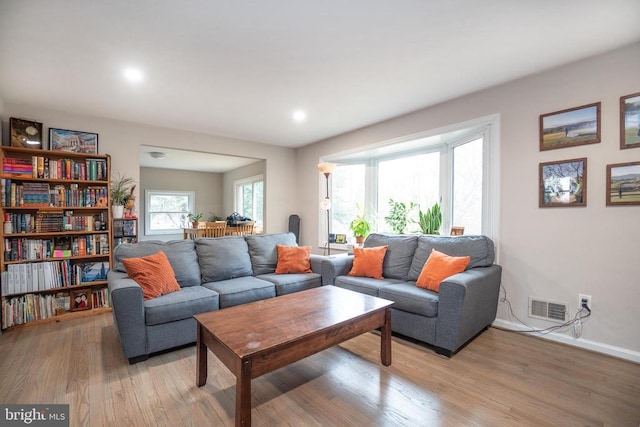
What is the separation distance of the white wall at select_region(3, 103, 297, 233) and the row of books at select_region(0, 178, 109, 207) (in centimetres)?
46

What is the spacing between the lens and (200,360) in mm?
1893

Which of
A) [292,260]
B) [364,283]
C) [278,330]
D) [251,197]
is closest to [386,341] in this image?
[364,283]

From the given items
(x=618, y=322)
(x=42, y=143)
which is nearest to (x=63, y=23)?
(x=42, y=143)

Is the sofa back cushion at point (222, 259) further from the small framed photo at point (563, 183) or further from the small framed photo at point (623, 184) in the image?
the small framed photo at point (623, 184)

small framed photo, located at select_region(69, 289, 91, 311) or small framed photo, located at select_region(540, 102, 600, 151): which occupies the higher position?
small framed photo, located at select_region(540, 102, 600, 151)

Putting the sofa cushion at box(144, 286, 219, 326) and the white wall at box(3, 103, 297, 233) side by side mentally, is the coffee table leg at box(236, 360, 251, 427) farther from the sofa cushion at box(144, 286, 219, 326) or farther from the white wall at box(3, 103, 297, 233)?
the white wall at box(3, 103, 297, 233)

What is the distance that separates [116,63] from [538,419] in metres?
3.90

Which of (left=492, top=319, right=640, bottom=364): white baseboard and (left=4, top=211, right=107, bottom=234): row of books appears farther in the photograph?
(left=4, top=211, right=107, bottom=234): row of books

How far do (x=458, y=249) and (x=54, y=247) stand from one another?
177 inches

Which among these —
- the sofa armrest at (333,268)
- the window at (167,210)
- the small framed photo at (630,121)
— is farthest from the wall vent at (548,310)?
the window at (167,210)

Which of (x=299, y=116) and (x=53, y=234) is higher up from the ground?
(x=299, y=116)

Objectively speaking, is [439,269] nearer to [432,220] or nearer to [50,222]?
[432,220]

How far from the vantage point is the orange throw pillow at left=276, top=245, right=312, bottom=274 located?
3383 mm

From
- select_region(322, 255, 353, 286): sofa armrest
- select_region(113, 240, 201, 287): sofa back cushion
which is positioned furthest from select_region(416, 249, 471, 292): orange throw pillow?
select_region(113, 240, 201, 287): sofa back cushion
